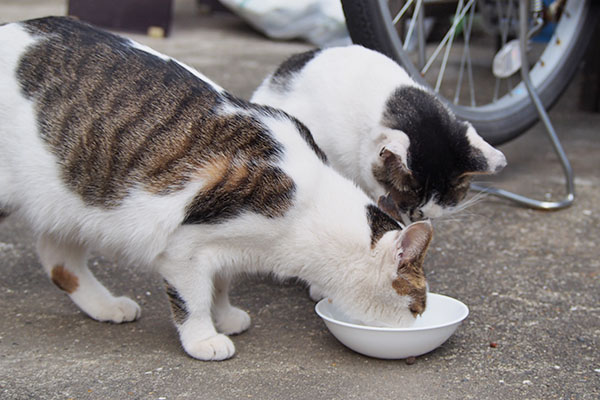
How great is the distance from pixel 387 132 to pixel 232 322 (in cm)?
83

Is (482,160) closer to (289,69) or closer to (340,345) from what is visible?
(340,345)

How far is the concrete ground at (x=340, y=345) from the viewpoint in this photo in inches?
80.7

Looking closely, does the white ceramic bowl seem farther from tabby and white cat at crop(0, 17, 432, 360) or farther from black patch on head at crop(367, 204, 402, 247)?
black patch on head at crop(367, 204, 402, 247)

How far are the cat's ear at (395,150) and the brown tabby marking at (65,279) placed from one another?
44.2 inches

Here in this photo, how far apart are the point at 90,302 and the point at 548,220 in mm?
2074

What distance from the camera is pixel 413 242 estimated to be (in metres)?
2.04

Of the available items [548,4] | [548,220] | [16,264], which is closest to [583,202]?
[548,220]

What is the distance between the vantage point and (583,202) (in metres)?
3.58

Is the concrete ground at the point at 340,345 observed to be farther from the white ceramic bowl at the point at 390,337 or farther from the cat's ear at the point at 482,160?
the cat's ear at the point at 482,160

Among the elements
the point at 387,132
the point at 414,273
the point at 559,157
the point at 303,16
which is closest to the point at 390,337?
the point at 414,273

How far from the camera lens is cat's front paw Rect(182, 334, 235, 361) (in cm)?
219

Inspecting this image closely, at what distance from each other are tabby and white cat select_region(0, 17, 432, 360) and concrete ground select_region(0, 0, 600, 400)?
0.16 m

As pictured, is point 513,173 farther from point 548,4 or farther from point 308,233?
point 308,233

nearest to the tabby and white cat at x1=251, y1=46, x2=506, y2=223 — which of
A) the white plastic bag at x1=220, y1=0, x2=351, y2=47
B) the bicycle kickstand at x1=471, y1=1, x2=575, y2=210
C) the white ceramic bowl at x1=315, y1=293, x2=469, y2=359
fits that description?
the white ceramic bowl at x1=315, y1=293, x2=469, y2=359
